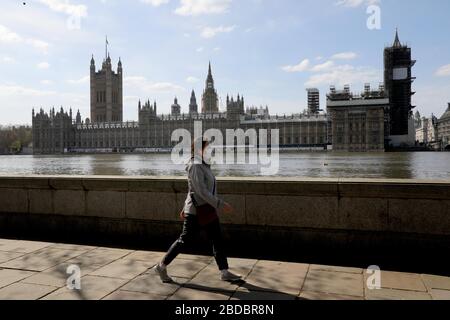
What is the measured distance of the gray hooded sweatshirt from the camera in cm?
392

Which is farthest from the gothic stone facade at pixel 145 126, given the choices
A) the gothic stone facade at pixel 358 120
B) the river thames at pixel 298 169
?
the river thames at pixel 298 169

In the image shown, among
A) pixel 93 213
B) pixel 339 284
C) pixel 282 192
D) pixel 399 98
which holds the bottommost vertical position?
pixel 339 284

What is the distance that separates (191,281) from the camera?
410 centimetres

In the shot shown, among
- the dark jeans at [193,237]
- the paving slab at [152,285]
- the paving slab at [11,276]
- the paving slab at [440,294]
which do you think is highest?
the dark jeans at [193,237]

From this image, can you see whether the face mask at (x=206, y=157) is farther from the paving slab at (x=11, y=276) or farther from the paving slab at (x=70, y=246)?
the paving slab at (x=70, y=246)

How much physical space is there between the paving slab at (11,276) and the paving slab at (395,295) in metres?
3.39

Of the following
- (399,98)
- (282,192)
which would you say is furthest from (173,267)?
(399,98)

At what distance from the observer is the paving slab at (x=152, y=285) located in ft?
12.5

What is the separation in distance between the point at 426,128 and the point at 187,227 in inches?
6662

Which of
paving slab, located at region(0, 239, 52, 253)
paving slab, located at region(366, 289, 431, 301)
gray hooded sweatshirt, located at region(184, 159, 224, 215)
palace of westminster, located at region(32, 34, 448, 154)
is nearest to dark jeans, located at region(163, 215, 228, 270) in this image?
gray hooded sweatshirt, located at region(184, 159, 224, 215)

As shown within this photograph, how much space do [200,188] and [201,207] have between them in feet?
0.70

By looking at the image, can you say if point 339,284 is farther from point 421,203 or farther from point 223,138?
point 223,138

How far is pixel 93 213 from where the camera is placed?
241 inches

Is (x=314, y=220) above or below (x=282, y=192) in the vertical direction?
below
